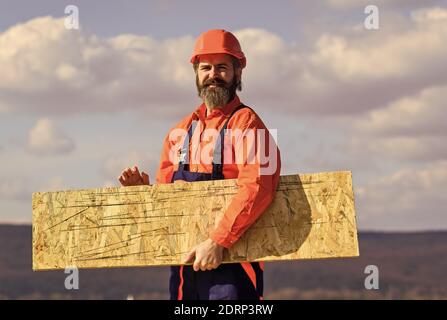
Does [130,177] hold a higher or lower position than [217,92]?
lower

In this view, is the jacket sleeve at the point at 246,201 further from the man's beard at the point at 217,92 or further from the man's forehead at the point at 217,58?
the man's forehead at the point at 217,58

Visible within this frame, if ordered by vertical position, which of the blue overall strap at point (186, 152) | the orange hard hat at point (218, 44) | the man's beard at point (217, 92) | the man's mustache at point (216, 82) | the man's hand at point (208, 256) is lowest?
the man's hand at point (208, 256)

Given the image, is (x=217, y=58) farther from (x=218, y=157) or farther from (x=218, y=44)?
(x=218, y=157)

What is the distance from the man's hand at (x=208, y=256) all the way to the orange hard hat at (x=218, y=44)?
5.43ft

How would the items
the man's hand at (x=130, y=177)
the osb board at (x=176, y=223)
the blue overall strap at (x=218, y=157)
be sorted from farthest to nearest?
1. the man's hand at (x=130, y=177)
2. the blue overall strap at (x=218, y=157)
3. the osb board at (x=176, y=223)

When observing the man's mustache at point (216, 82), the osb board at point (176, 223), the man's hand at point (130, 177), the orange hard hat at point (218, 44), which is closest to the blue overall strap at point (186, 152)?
the osb board at point (176, 223)

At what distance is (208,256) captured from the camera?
5207 millimetres

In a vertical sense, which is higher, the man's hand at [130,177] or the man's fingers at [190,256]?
the man's hand at [130,177]

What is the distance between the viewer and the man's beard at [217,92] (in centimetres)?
574

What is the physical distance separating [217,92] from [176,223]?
119 cm

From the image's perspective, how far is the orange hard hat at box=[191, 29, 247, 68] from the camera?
225 inches

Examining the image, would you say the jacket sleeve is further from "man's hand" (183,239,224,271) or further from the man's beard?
the man's beard

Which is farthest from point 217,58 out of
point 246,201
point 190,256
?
point 190,256
